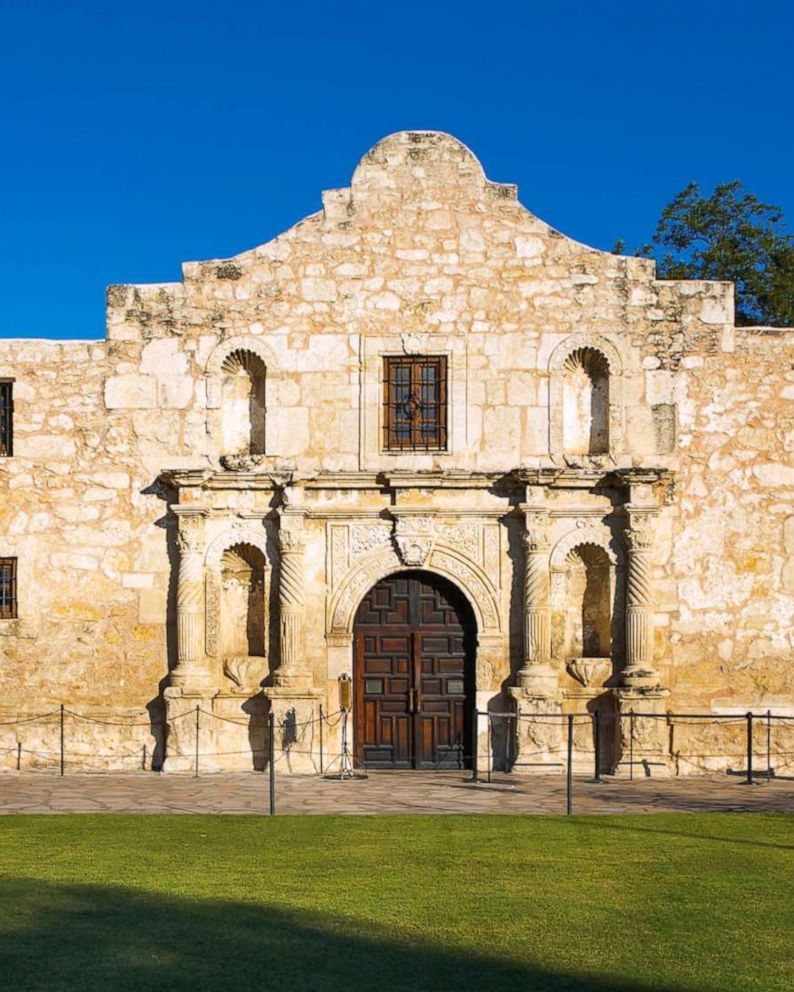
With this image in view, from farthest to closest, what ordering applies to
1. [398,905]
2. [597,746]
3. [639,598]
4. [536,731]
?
[639,598] < [536,731] < [597,746] < [398,905]

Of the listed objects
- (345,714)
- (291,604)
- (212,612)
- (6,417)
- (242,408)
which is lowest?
(345,714)

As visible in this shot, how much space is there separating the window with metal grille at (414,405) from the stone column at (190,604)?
265cm

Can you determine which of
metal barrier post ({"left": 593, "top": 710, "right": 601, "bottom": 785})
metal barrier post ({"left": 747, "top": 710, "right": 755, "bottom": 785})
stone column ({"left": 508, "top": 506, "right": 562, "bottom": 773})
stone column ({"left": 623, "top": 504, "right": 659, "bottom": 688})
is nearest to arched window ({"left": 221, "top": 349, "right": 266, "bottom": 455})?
stone column ({"left": 508, "top": 506, "right": 562, "bottom": 773})

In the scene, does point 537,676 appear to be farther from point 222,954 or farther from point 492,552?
point 222,954

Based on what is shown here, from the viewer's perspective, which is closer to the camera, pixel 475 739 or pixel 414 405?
pixel 475 739

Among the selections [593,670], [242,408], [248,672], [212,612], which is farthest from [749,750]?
[242,408]

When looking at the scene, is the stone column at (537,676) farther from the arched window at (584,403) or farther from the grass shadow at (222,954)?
the grass shadow at (222,954)

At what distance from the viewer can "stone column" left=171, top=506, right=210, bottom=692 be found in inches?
743

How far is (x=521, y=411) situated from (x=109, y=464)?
5262mm

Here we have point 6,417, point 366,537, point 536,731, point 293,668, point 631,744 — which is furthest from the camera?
point 6,417

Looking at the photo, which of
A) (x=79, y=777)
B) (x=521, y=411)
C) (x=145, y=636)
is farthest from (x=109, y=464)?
(x=521, y=411)

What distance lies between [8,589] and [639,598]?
797 cm

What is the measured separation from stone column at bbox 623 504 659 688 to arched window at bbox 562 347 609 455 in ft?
3.86

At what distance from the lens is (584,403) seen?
19.5 meters
